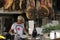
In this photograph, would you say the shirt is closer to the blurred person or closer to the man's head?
the man's head

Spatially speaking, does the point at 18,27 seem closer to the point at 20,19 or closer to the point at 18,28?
the point at 18,28

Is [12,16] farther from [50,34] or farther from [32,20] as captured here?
[50,34]

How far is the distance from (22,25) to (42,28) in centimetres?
54

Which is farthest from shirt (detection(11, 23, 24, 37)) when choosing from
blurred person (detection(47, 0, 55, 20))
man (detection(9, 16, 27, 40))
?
blurred person (detection(47, 0, 55, 20))

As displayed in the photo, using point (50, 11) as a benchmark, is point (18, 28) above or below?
below

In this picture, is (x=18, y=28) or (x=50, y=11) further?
(x=50, y=11)

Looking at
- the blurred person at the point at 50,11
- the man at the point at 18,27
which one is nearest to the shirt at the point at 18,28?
the man at the point at 18,27

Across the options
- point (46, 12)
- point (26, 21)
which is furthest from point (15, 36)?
point (46, 12)

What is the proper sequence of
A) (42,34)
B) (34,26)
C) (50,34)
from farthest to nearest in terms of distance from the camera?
(34,26), (42,34), (50,34)

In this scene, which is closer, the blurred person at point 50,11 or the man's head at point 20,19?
the man's head at point 20,19

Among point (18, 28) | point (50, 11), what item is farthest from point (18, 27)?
point (50, 11)

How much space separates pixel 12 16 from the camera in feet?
20.8

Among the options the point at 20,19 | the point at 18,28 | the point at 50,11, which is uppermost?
the point at 50,11

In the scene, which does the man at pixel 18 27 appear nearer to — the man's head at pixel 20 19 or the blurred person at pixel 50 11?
the man's head at pixel 20 19
